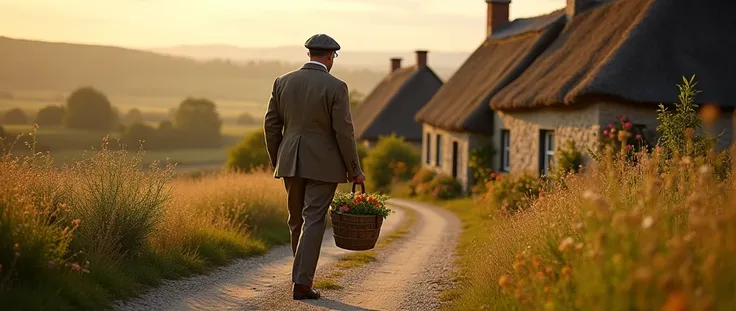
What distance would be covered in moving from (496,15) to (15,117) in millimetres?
18621

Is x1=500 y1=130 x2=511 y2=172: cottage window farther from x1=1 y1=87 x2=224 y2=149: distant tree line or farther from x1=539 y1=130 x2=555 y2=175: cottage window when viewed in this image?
x1=1 y1=87 x2=224 y2=149: distant tree line

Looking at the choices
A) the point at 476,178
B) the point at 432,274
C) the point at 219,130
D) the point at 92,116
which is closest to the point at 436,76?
the point at 219,130

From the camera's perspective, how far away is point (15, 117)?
52.4ft

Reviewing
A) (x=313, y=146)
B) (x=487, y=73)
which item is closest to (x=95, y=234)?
(x=313, y=146)

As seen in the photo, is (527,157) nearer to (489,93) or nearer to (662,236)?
(489,93)

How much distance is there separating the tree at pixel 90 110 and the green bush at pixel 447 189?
11007 mm

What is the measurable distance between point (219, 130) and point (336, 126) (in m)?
32.2

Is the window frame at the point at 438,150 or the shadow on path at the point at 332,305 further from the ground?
the window frame at the point at 438,150

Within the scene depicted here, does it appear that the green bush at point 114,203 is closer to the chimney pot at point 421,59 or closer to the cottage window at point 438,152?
the cottage window at point 438,152

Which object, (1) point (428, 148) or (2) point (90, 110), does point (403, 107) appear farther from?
(2) point (90, 110)

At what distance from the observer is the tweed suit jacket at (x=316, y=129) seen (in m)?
6.76

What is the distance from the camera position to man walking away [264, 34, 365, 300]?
6754mm

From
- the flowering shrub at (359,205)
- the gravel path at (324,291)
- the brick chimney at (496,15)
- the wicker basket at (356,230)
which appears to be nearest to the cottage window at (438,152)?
the brick chimney at (496,15)

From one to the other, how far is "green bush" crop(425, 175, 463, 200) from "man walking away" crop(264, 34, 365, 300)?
61.7ft
